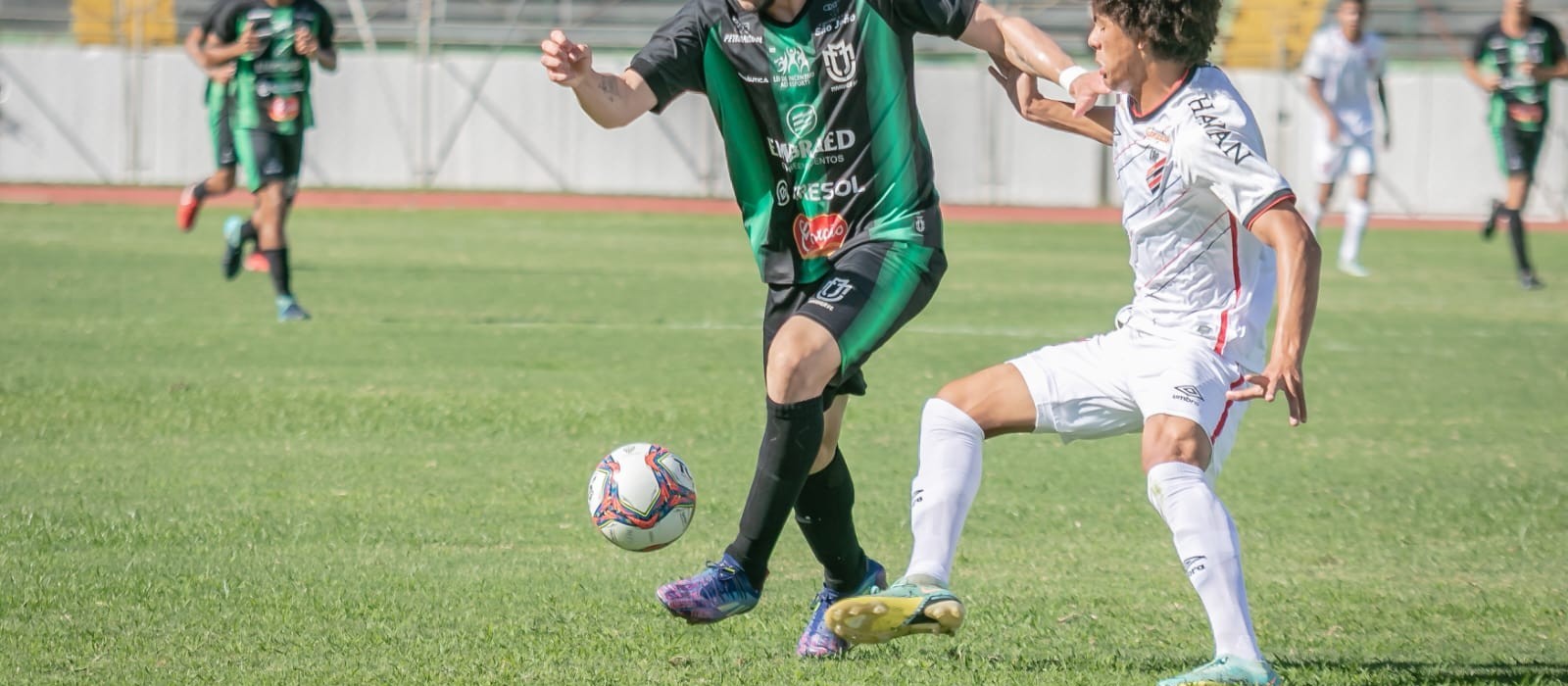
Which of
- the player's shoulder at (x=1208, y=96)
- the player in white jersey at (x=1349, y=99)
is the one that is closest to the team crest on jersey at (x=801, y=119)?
the player's shoulder at (x=1208, y=96)

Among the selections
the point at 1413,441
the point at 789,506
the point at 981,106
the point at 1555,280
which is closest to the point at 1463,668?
the point at 789,506

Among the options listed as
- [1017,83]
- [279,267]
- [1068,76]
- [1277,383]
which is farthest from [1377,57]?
[1277,383]

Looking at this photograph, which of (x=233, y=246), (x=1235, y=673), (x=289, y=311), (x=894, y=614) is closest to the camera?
(x=1235, y=673)

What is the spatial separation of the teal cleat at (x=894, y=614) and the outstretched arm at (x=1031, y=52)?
1.39m

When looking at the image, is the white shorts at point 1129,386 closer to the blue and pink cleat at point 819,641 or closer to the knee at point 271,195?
the blue and pink cleat at point 819,641

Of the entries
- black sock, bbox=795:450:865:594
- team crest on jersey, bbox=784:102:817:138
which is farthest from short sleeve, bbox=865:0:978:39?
black sock, bbox=795:450:865:594

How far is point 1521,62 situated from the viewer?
51.2 feet

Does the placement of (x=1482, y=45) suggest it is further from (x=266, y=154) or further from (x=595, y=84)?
(x=595, y=84)

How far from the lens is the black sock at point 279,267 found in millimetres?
12109

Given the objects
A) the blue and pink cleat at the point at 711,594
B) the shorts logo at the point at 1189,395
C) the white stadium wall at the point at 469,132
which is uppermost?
the shorts logo at the point at 1189,395

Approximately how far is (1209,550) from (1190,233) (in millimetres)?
849

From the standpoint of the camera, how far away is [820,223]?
5098mm

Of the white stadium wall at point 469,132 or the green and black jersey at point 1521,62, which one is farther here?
the white stadium wall at point 469,132

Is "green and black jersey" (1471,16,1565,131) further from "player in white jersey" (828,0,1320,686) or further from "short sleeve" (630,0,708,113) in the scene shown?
"short sleeve" (630,0,708,113)
